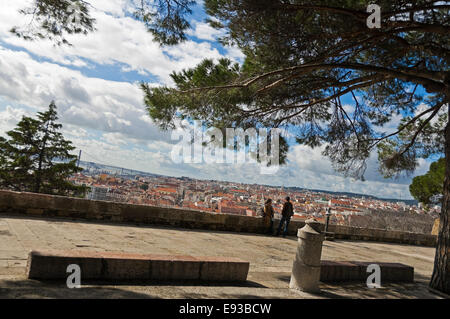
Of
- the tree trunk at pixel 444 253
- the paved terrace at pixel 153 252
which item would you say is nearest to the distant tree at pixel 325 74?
the tree trunk at pixel 444 253

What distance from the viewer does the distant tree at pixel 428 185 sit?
65.0 ft

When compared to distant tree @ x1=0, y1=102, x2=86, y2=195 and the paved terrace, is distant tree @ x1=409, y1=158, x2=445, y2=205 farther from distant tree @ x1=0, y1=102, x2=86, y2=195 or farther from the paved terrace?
distant tree @ x1=0, y1=102, x2=86, y2=195

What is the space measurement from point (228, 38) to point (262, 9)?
1.71 m

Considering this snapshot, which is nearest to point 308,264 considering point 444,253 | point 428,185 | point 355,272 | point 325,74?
point 355,272

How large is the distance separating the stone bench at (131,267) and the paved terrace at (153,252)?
132mm

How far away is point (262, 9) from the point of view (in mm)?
5301

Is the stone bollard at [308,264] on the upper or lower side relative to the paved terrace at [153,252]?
upper

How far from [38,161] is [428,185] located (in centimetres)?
2623

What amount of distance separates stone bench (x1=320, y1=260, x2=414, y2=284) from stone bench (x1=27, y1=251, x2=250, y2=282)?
1568 mm

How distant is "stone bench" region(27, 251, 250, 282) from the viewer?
3273mm

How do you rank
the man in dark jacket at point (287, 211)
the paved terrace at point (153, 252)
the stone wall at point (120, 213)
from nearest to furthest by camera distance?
1. the paved terrace at point (153, 252)
2. the stone wall at point (120, 213)
3. the man in dark jacket at point (287, 211)

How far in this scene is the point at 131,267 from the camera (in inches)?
145

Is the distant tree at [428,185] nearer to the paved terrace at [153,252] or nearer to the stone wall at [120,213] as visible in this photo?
the stone wall at [120,213]
